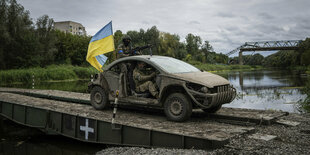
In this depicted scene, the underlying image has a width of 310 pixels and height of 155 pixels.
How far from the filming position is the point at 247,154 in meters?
4.76

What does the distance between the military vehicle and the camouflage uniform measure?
12 centimetres

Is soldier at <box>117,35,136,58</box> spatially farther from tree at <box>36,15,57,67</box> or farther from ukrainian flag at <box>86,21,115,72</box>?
tree at <box>36,15,57,67</box>

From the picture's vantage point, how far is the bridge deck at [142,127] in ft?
18.3

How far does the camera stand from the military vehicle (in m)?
6.59

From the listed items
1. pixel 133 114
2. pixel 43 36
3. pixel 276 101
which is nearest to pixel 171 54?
pixel 43 36

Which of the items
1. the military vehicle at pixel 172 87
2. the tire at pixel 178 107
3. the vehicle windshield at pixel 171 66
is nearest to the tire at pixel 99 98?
the military vehicle at pixel 172 87

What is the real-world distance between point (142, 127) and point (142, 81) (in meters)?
1.83

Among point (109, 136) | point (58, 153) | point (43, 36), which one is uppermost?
point (43, 36)

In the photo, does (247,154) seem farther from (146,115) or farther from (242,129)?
(146,115)

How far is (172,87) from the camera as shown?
6.98 metres

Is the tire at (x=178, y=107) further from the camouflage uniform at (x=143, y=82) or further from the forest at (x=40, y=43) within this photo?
the forest at (x=40, y=43)

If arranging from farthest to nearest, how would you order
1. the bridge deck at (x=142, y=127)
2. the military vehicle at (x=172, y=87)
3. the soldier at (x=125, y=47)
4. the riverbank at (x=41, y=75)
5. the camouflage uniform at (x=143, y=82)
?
the riverbank at (x=41, y=75) → the soldier at (x=125, y=47) → the camouflage uniform at (x=143, y=82) → the military vehicle at (x=172, y=87) → the bridge deck at (x=142, y=127)

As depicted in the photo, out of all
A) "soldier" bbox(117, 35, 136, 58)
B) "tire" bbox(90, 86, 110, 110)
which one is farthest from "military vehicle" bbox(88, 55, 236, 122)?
"soldier" bbox(117, 35, 136, 58)

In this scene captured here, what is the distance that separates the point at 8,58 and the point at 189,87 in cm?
4459
